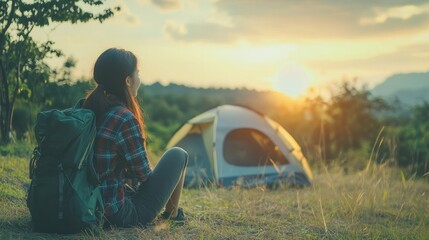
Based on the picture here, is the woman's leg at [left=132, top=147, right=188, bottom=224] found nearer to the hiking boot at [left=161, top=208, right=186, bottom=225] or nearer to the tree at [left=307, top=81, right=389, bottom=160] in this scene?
the hiking boot at [left=161, top=208, right=186, bottom=225]

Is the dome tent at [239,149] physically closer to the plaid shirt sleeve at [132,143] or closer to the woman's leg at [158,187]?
the woman's leg at [158,187]

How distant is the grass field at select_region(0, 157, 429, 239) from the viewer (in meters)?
4.30

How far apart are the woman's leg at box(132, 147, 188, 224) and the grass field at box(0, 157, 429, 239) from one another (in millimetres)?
162

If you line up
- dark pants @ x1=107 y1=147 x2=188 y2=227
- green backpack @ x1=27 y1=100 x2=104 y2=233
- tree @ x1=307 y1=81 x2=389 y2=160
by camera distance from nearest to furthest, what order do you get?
green backpack @ x1=27 y1=100 x2=104 y2=233, dark pants @ x1=107 y1=147 x2=188 y2=227, tree @ x1=307 y1=81 x2=389 y2=160

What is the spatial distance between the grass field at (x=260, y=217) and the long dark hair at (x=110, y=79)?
95cm

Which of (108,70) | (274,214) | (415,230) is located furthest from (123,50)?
(415,230)

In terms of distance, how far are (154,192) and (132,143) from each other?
0.50m

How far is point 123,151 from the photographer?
3.95 meters

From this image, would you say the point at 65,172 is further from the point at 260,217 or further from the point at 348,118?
the point at 348,118

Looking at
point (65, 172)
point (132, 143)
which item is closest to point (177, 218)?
point (132, 143)

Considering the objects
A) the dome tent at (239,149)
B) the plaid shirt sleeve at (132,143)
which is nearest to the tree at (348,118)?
the dome tent at (239,149)

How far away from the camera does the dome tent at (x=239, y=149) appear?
8.57 meters

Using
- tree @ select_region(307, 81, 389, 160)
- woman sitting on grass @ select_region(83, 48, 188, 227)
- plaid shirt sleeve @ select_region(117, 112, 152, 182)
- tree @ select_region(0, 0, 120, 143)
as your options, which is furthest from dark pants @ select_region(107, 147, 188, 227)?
tree @ select_region(307, 81, 389, 160)

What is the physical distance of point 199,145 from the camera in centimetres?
952
